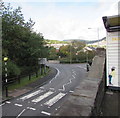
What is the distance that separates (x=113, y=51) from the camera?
6461 millimetres

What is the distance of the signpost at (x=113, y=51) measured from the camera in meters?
6.24

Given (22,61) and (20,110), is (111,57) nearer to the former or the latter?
(20,110)

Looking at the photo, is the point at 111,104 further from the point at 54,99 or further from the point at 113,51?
the point at 54,99

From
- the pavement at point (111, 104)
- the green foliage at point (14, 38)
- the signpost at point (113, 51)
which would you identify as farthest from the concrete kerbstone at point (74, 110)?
the green foliage at point (14, 38)

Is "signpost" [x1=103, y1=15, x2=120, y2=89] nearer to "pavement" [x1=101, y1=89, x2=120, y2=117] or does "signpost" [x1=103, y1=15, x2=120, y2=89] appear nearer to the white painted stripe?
"pavement" [x1=101, y1=89, x2=120, y2=117]

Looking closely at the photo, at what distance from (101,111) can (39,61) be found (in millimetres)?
18590

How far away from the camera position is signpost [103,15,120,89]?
6.24 meters

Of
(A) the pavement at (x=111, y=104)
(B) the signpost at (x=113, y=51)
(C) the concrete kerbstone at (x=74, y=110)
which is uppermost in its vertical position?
(B) the signpost at (x=113, y=51)

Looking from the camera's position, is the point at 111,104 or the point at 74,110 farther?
the point at 111,104

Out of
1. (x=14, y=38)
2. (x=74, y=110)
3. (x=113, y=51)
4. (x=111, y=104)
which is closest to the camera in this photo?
(x=74, y=110)

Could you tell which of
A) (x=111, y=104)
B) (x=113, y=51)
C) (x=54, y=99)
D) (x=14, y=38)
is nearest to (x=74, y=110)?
(x=111, y=104)

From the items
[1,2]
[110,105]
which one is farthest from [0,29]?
[110,105]

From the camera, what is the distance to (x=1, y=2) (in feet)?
45.1

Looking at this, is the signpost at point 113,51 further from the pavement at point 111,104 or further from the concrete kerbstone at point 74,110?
the concrete kerbstone at point 74,110
